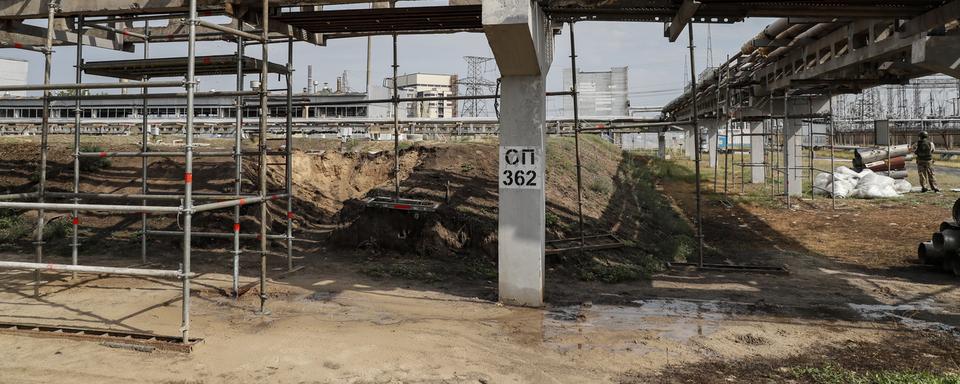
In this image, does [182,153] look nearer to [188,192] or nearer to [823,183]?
[188,192]

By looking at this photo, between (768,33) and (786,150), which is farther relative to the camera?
(786,150)

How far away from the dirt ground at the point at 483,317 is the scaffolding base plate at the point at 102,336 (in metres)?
0.10

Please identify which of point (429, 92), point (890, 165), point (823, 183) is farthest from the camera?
point (429, 92)

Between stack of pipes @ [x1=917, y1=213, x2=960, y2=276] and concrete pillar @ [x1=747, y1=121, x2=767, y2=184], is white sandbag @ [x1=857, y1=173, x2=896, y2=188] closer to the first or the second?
concrete pillar @ [x1=747, y1=121, x2=767, y2=184]

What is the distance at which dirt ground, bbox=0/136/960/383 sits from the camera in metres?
5.55

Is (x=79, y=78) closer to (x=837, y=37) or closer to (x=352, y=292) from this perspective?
(x=352, y=292)

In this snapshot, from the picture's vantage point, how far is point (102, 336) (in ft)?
20.2

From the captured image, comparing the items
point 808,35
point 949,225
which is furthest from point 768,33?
point 949,225

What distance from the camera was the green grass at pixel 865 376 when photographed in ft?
16.9

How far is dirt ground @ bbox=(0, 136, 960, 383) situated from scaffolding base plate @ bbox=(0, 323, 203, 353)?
10 centimetres

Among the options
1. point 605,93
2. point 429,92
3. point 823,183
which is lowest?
point 823,183

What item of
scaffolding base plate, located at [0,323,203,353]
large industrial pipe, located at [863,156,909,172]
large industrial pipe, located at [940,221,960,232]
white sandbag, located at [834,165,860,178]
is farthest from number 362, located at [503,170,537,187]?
large industrial pipe, located at [863,156,909,172]

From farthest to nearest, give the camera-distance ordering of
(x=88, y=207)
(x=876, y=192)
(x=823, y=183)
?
1. (x=823, y=183)
2. (x=876, y=192)
3. (x=88, y=207)

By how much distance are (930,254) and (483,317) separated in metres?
8.98
